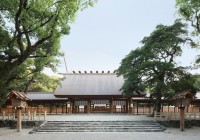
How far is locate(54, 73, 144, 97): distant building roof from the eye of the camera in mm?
38719

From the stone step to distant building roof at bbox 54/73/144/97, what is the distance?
1200 cm

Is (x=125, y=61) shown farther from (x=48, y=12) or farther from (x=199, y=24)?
(x=48, y=12)

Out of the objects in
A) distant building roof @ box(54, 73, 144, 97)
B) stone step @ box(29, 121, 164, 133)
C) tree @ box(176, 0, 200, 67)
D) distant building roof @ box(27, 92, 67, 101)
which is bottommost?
stone step @ box(29, 121, 164, 133)

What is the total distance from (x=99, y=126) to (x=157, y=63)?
884cm

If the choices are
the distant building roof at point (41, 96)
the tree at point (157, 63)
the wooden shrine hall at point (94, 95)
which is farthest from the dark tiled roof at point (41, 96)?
the tree at point (157, 63)

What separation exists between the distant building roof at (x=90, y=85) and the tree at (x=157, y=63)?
25.7 ft

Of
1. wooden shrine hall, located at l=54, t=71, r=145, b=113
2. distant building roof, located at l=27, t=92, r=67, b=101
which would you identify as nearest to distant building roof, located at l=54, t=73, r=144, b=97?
wooden shrine hall, located at l=54, t=71, r=145, b=113

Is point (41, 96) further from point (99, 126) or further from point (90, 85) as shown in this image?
point (99, 126)

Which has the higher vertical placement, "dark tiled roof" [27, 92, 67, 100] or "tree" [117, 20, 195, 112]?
"tree" [117, 20, 195, 112]

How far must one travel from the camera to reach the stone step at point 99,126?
23.4m

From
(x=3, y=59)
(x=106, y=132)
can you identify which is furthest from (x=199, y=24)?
(x=3, y=59)

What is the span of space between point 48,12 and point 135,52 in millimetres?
15325

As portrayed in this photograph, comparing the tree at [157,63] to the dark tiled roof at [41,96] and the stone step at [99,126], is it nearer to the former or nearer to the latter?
the stone step at [99,126]

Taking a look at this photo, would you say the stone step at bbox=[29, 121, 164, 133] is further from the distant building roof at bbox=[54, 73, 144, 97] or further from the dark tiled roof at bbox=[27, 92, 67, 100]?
the dark tiled roof at bbox=[27, 92, 67, 100]
